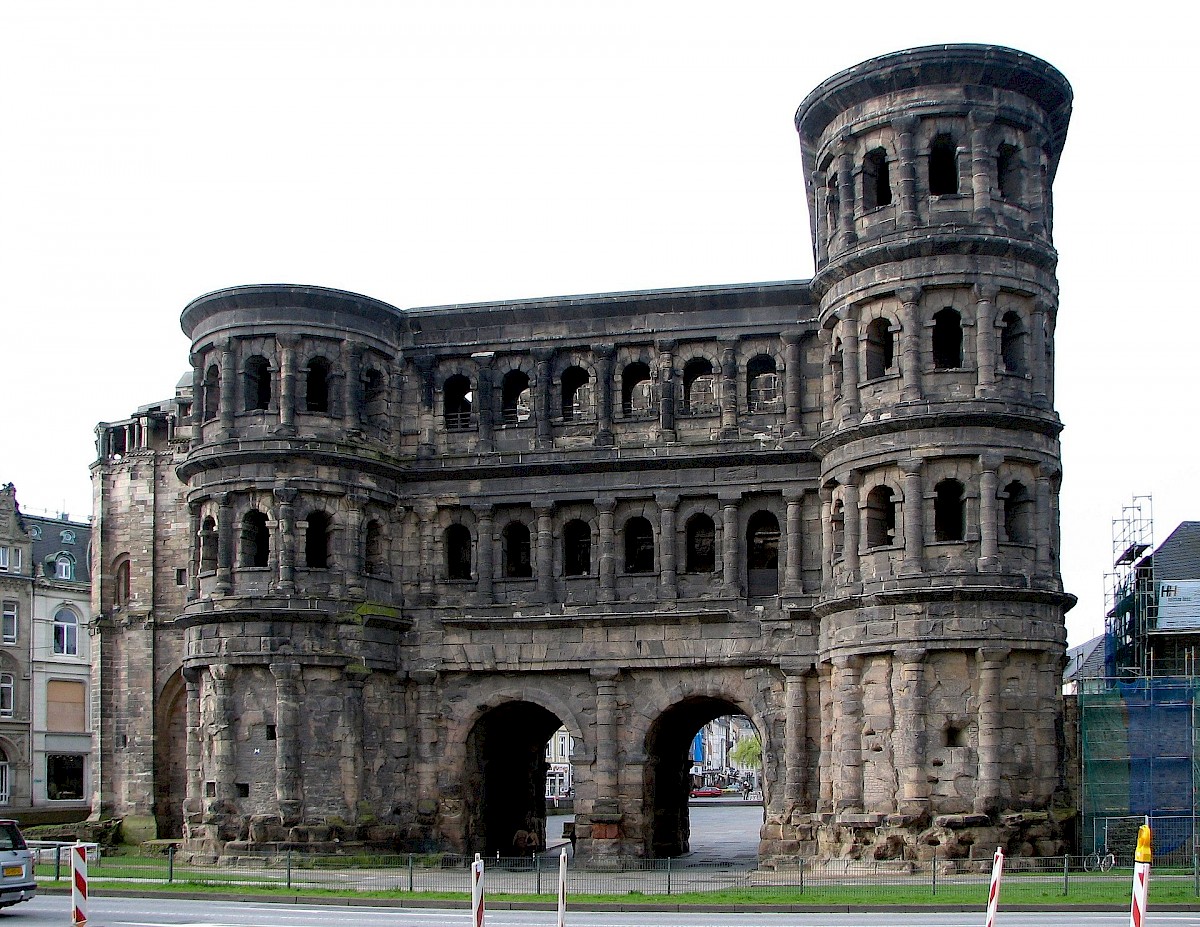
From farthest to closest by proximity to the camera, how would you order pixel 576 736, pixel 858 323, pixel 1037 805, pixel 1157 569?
pixel 1157 569 < pixel 576 736 < pixel 858 323 < pixel 1037 805

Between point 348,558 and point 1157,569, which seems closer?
point 348,558

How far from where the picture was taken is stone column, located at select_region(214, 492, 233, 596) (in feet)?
134

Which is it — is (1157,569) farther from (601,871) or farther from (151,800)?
(151,800)

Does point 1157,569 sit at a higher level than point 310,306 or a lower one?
lower

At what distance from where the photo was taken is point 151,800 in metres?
49.8

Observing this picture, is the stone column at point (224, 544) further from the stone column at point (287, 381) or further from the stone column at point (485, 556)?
the stone column at point (485, 556)

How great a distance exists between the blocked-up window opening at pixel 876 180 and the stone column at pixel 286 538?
16.3 m

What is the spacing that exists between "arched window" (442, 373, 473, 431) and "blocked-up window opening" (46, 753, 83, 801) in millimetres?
32488

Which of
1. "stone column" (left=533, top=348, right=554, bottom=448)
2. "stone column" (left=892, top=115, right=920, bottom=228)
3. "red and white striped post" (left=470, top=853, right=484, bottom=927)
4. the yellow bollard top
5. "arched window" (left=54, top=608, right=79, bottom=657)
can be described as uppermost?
"stone column" (left=892, top=115, right=920, bottom=228)

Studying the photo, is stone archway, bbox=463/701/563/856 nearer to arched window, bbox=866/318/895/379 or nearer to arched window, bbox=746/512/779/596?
arched window, bbox=746/512/779/596

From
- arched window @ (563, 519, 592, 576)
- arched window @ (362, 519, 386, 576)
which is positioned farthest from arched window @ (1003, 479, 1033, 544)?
arched window @ (362, 519, 386, 576)

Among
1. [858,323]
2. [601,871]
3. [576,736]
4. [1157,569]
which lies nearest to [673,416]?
[858,323]

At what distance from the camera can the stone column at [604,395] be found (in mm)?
42125

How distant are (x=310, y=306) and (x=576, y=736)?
1324 cm
